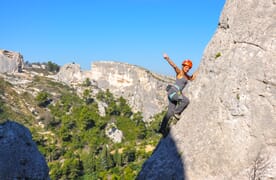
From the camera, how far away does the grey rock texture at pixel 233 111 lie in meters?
5.84

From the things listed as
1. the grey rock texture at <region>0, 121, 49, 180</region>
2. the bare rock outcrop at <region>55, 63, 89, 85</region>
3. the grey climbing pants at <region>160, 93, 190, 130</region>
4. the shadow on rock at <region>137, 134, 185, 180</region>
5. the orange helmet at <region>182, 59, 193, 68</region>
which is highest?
the bare rock outcrop at <region>55, 63, 89, 85</region>

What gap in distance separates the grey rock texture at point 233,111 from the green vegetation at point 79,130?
32397 mm

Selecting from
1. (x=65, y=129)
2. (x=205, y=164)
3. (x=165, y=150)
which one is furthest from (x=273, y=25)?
(x=65, y=129)

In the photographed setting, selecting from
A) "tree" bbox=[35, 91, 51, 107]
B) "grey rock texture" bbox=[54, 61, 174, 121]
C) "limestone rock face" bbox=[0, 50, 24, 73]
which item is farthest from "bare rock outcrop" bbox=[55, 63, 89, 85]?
"tree" bbox=[35, 91, 51, 107]

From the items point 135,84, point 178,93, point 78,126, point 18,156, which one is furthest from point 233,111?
point 135,84

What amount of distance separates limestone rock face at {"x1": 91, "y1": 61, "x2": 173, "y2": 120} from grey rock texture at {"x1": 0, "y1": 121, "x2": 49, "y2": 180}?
84304 millimetres

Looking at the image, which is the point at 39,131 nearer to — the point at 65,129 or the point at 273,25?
the point at 65,129

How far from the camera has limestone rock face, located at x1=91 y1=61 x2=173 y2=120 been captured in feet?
310

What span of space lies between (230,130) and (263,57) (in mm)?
1632

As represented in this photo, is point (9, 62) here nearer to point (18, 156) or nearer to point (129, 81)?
point (129, 81)

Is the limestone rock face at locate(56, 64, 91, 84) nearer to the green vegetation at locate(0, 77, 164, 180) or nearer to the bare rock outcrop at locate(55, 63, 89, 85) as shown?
the bare rock outcrop at locate(55, 63, 89, 85)

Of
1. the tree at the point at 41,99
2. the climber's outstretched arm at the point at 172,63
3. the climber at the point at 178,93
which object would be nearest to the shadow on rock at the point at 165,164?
the climber at the point at 178,93

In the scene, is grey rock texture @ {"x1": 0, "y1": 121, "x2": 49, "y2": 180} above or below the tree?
below

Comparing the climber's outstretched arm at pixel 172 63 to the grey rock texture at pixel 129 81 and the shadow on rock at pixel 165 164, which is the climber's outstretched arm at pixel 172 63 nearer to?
the shadow on rock at pixel 165 164
